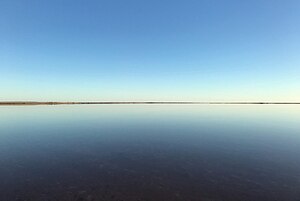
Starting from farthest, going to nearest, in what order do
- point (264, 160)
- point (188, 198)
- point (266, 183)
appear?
1. point (264, 160)
2. point (266, 183)
3. point (188, 198)

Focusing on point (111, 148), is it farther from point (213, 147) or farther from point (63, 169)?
point (213, 147)

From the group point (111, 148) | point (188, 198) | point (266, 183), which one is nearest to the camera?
point (188, 198)

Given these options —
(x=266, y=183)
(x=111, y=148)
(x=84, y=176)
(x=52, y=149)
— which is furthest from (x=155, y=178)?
(x=52, y=149)

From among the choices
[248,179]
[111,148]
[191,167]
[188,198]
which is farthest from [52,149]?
[248,179]

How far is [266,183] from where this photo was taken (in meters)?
16.9

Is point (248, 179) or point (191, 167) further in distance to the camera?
point (191, 167)

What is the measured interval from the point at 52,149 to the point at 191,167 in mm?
17697

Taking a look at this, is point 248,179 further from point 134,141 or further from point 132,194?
point 134,141

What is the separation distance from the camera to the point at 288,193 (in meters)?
15.2

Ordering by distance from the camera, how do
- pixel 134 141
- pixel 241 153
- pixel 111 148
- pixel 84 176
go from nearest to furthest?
pixel 84 176 < pixel 241 153 < pixel 111 148 < pixel 134 141

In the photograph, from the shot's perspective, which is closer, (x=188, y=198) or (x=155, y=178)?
(x=188, y=198)

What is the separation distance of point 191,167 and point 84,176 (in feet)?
32.6

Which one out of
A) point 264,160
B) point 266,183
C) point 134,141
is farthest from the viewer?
point 134,141

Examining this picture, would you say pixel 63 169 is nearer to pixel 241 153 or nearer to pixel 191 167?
pixel 191 167
